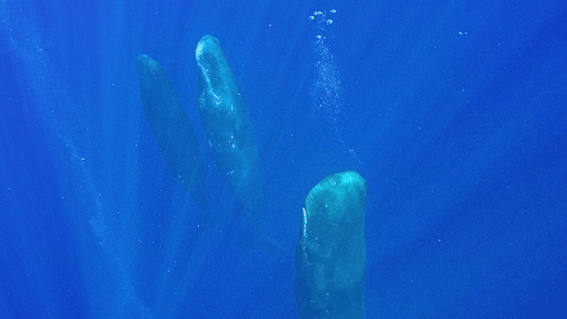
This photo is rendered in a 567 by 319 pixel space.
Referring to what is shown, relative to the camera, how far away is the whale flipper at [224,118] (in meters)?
5.13

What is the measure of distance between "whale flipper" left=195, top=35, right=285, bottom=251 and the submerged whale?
0.52 meters

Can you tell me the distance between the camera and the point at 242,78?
8867 mm

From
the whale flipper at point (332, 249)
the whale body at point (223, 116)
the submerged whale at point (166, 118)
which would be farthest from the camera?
the submerged whale at point (166, 118)

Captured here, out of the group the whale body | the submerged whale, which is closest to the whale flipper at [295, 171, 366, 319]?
the whale body

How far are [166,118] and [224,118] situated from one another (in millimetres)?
881

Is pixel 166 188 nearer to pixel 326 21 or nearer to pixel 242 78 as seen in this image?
pixel 242 78

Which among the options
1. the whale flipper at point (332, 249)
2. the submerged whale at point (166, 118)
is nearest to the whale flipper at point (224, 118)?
the submerged whale at point (166, 118)

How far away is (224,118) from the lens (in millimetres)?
5191

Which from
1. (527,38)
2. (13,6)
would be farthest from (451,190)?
(13,6)

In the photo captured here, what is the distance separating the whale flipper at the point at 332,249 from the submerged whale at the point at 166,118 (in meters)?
2.70

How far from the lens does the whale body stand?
5.13 metres

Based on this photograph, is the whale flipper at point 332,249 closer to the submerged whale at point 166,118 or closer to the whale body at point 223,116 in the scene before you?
the whale body at point 223,116

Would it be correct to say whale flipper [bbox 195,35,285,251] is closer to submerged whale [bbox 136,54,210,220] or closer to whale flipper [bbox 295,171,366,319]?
submerged whale [bbox 136,54,210,220]

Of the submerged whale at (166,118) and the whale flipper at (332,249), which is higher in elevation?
the submerged whale at (166,118)
